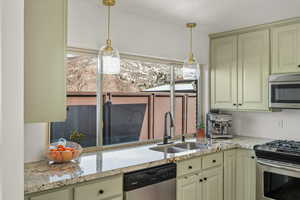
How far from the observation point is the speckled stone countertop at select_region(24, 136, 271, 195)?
167 centimetres

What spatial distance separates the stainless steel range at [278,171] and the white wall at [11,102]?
2590 millimetres

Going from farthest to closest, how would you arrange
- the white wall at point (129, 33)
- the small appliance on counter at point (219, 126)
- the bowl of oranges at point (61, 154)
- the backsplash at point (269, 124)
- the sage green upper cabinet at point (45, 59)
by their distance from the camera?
1. the small appliance on counter at point (219, 126)
2. the backsplash at point (269, 124)
3. the white wall at point (129, 33)
4. the bowl of oranges at point (61, 154)
5. the sage green upper cabinet at point (45, 59)

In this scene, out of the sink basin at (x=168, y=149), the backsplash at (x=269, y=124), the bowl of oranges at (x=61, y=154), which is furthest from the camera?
the backsplash at (x=269, y=124)

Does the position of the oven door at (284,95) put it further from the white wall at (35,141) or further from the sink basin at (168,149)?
the white wall at (35,141)

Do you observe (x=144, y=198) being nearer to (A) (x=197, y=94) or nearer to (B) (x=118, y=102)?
(B) (x=118, y=102)

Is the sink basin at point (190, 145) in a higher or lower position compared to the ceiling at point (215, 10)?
lower

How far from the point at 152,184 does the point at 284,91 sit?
1.83m

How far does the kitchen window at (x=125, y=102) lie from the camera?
2525mm

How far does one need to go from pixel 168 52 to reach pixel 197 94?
94 cm

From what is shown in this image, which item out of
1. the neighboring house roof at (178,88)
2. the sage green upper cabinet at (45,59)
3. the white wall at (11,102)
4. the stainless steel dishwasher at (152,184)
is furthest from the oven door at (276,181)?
the white wall at (11,102)

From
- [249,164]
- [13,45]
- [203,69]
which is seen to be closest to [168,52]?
[203,69]

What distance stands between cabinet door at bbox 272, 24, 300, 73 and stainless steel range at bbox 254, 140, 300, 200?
2.87 feet

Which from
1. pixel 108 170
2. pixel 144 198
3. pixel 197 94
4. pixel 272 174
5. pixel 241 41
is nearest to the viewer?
pixel 108 170

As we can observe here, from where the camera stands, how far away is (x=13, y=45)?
567mm
